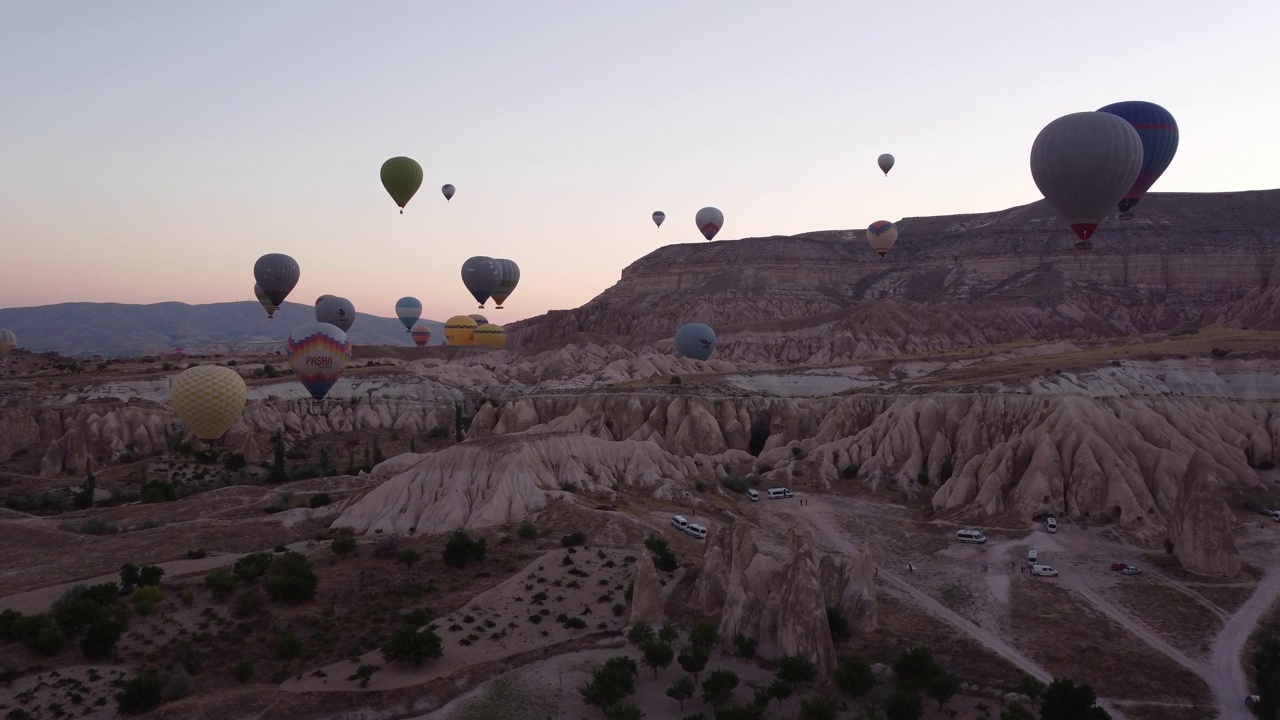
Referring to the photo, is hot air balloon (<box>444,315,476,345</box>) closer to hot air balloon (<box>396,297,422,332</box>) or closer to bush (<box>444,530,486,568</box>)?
hot air balloon (<box>396,297,422,332</box>)

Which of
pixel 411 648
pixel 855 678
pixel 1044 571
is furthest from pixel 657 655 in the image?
pixel 1044 571

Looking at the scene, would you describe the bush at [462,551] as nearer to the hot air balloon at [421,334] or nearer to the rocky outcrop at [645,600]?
the rocky outcrop at [645,600]

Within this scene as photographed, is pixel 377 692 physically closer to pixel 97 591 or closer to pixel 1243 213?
pixel 97 591

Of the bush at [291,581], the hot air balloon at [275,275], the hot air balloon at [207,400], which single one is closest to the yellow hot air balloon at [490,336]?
the hot air balloon at [275,275]

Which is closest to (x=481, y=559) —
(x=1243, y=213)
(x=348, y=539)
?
(x=348, y=539)

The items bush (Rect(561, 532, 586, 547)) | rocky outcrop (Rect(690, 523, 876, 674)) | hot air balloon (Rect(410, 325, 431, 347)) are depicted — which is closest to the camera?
rocky outcrop (Rect(690, 523, 876, 674))

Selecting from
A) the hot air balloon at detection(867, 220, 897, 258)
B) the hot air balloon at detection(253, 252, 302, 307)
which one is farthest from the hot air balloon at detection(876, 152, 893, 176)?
the hot air balloon at detection(253, 252, 302, 307)
